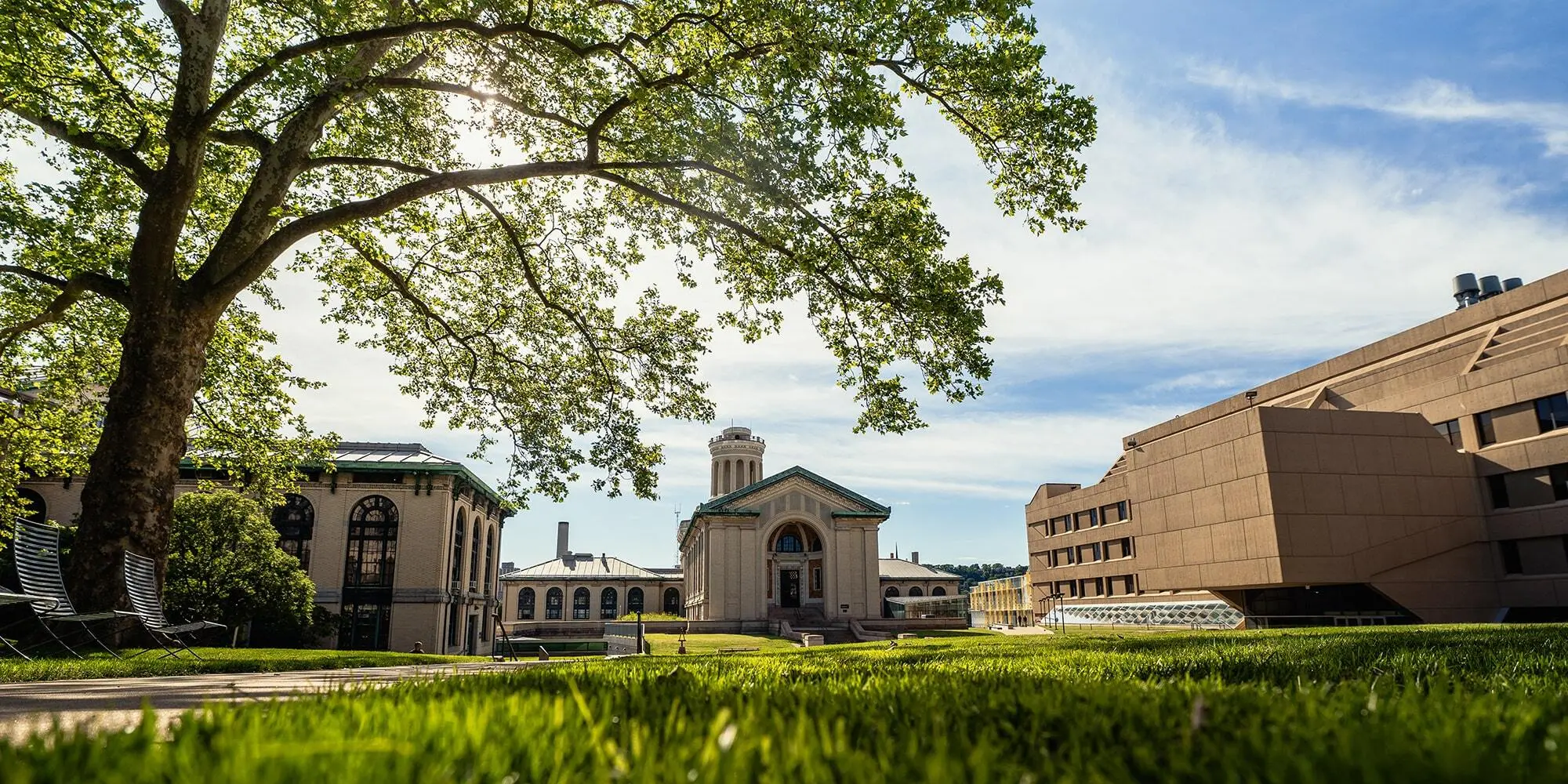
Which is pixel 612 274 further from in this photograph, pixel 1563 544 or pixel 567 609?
pixel 567 609

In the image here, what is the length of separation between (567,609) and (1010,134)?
73.5 meters

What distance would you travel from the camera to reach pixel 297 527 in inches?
1588

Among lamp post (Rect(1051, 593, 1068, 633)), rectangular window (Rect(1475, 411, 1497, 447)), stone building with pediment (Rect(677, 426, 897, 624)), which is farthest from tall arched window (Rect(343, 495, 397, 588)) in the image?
rectangular window (Rect(1475, 411, 1497, 447))

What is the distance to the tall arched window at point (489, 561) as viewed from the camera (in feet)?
173

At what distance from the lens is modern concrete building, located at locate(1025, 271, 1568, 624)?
1443 inches

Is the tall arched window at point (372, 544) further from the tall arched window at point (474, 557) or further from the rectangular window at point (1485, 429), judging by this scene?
the rectangular window at point (1485, 429)

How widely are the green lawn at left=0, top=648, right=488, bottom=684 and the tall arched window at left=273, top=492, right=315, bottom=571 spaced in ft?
101

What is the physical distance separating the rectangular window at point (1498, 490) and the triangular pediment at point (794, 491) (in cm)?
3356

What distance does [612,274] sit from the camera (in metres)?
18.5

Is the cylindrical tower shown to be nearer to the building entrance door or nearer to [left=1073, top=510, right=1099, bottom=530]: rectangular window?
the building entrance door

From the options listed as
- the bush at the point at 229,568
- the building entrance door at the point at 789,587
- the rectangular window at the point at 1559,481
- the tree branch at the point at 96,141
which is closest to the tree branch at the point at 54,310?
the tree branch at the point at 96,141

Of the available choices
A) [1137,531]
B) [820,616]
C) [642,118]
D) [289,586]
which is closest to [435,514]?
[289,586]

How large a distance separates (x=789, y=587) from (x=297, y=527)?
1455 inches

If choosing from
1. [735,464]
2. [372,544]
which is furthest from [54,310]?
[735,464]
